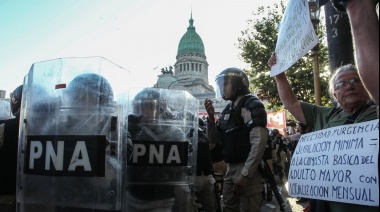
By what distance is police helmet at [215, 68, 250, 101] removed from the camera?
351 cm

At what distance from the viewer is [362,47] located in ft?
3.01

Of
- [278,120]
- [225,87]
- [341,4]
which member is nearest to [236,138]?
[225,87]

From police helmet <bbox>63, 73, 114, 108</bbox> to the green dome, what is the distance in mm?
84754

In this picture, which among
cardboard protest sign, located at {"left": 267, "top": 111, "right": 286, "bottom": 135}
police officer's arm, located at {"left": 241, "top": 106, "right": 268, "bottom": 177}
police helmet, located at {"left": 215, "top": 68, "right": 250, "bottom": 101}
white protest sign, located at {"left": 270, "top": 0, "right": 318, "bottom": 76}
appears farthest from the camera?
cardboard protest sign, located at {"left": 267, "top": 111, "right": 286, "bottom": 135}

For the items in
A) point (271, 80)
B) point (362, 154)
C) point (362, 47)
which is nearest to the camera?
point (362, 47)

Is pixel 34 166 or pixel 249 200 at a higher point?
pixel 34 166

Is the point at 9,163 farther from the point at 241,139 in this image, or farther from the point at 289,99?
the point at 289,99

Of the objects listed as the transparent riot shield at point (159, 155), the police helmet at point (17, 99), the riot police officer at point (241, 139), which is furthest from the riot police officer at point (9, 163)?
the riot police officer at point (241, 139)

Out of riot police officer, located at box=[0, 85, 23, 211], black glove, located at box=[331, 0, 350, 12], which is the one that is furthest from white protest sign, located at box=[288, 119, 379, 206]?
riot police officer, located at box=[0, 85, 23, 211]

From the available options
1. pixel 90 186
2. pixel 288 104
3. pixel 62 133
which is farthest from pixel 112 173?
pixel 288 104

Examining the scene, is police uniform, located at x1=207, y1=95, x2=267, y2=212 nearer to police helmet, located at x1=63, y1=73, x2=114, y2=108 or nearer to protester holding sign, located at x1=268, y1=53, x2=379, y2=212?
protester holding sign, located at x1=268, y1=53, x2=379, y2=212

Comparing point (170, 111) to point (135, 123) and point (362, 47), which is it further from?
point (362, 47)

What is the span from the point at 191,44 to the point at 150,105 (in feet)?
277

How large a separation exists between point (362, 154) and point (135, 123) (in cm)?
144
